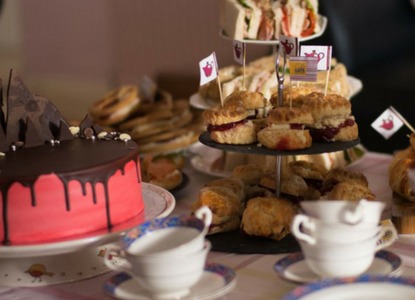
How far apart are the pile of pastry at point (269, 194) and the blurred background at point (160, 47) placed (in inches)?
65.0

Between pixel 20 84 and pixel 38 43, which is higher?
pixel 20 84

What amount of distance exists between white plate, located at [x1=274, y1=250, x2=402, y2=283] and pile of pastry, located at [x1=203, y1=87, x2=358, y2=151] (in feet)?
0.83

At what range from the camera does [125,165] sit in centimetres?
162

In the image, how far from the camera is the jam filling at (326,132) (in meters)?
1.72

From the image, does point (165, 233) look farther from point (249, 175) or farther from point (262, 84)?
point (262, 84)

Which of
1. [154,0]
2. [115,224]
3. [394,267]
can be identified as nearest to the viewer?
[394,267]

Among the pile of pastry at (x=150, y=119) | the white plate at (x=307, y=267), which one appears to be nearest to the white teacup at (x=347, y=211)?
the white plate at (x=307, y=267)

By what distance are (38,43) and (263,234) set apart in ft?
14.3

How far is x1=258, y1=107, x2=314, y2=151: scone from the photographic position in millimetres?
1654

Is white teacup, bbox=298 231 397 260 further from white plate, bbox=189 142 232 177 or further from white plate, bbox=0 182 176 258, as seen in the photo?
white plate, bbox=189 142 232 177

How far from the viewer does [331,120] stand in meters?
1.72

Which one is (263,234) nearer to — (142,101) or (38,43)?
(142,101)

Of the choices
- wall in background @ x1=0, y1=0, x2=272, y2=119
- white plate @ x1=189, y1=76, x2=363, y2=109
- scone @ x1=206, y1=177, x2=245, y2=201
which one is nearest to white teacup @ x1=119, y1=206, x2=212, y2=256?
scone @ x1=206, y1=177, x2=245, y2=201

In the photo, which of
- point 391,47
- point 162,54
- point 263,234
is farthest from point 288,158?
point 162,54
